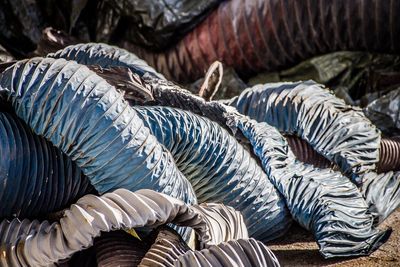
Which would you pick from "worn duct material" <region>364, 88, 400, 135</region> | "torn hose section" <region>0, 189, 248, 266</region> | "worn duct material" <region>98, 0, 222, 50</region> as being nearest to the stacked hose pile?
"torn hose section" <region>0, 189, 248, 266</region>

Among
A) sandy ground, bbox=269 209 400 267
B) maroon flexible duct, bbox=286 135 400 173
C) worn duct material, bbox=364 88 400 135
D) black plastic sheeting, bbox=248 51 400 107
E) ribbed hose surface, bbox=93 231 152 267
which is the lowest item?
black plastic sheeting, bbox=248 51 400 107

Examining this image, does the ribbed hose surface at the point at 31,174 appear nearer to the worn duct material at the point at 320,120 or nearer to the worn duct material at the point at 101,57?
the worn duct material at the point at 101,57

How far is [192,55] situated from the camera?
3.13 metres

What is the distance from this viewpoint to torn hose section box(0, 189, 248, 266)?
3.60 ft

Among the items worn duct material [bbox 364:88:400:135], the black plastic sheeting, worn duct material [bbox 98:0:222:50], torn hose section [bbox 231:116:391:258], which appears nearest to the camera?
torn hose section [bbox 231:116:391:258]

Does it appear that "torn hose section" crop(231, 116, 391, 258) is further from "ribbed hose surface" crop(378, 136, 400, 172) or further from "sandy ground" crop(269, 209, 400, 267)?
"ribbed hose surface" crop(378, 136, 400, 172)

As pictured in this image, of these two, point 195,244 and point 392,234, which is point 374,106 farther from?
point 195,244

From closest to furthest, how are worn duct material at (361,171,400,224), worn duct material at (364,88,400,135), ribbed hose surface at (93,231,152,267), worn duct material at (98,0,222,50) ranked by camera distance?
ribbed hose surface at (93,231,152,267) < worn duct material at (361,171,400,224) < worn duct material at (364,88,400,135) < worn duct material at (98,0,222,50)

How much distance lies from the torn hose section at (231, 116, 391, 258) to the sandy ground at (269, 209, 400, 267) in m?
0.02

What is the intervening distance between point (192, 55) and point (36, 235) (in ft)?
6.73

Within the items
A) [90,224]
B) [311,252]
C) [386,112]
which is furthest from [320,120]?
[90,224]

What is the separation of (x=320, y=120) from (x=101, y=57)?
62cm

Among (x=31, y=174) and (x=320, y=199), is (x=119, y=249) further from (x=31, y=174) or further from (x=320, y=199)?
(x=320, y=199)

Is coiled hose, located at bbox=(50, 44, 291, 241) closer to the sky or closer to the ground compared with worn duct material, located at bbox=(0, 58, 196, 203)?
closer to the ground
